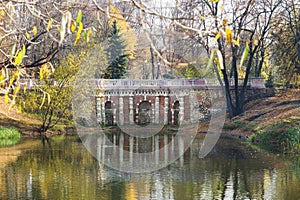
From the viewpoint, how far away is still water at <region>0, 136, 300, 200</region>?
1253 cm

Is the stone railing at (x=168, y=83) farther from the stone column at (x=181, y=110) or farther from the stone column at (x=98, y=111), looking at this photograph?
the stone column at (x=98, y=111)

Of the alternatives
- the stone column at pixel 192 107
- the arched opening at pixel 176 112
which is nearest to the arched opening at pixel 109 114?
the arched opening at pixel 176 112

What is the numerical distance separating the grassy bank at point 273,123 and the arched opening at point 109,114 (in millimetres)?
7134

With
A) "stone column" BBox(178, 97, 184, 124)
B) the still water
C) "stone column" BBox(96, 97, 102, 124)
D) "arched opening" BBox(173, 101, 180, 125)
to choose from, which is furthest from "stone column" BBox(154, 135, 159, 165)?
"arched opening" BBox(173, 101, 180, 125)

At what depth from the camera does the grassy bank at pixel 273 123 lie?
21312 mm

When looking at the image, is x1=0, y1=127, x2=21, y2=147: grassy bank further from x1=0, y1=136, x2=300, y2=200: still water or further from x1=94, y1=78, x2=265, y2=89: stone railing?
x1=94, y1=78, x2=265, y2=89: stone railing

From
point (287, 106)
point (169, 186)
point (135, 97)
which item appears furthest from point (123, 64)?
point (169, 186)

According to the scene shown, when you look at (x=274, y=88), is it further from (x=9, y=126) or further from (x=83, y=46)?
(x=9, y=126)

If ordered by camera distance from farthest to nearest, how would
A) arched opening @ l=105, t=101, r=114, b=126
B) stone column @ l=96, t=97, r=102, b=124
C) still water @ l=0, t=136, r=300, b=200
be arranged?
arched opening @ l=105, t=101, r=114, b=126 < stone column @ l=96, t=97, r=102, b=124 < still water @ l=0, t=136, r=300, b=200

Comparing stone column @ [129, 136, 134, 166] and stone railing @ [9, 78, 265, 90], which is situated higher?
stone railing @ [9, 78, 265, 90]

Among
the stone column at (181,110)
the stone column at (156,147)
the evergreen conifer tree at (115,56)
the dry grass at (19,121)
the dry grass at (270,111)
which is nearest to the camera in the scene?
the stone column at (156,147)

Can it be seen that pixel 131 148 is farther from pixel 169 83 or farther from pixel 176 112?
pixel 176 112

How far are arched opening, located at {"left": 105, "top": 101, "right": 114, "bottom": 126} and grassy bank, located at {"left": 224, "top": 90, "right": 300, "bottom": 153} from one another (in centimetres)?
713

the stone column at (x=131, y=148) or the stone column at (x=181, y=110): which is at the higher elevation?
the stone column at (x=181, y=110)
